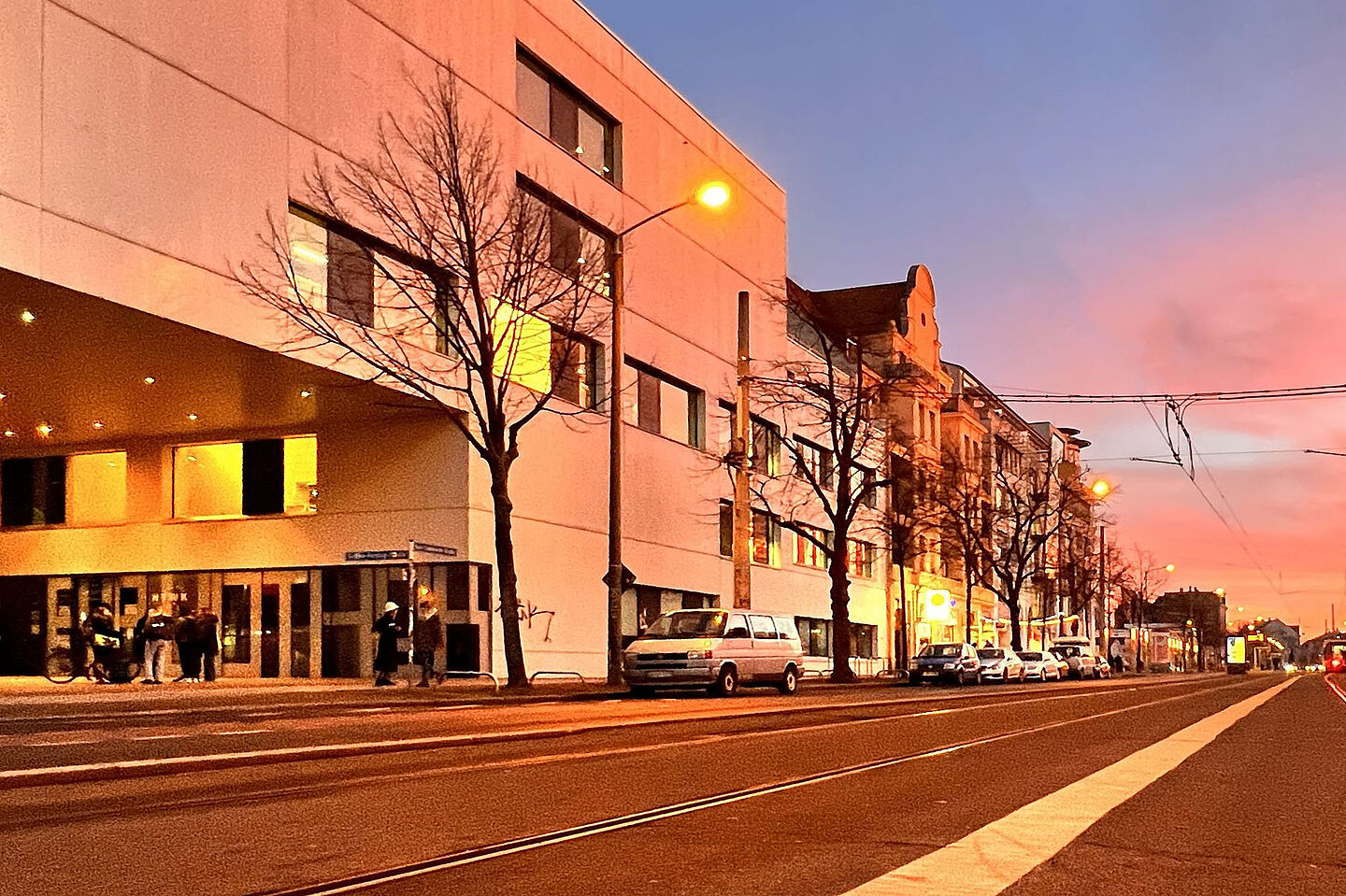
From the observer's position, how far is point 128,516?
1494 inches

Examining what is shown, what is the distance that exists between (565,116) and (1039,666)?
3162 cm

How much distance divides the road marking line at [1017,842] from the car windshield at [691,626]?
18.0 m

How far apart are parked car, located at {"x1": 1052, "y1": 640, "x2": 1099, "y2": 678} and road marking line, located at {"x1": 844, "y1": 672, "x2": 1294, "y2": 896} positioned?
58735 millimetres

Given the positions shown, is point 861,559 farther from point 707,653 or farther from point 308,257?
point 308,257

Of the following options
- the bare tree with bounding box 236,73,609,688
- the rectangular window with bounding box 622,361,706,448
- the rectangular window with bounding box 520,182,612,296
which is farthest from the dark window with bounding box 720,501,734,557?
the bare tree with bounding box 236,73,609,688

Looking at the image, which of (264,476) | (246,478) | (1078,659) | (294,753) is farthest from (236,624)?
(1078,659)

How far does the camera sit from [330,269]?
98.2 ft

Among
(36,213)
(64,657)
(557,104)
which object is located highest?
(557,104)

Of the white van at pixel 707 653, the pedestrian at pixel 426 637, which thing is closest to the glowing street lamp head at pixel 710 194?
the white van at pixel 707 653

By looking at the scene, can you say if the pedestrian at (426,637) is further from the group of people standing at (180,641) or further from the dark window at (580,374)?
the dark window at (580,374)

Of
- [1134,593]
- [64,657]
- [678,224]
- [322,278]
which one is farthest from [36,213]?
[1134,593]

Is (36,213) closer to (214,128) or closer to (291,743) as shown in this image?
(214,128)

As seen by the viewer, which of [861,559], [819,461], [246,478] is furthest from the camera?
[861,559]

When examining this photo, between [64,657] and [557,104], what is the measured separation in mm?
17608
